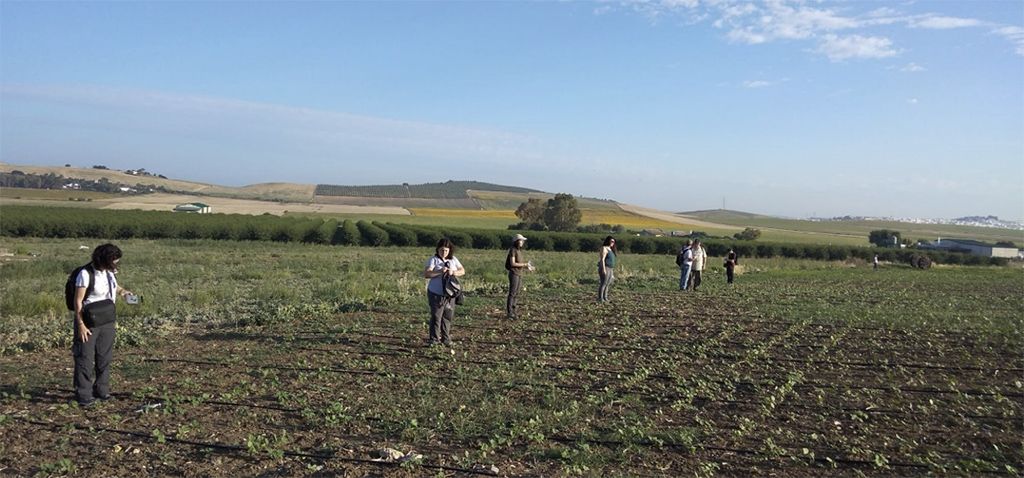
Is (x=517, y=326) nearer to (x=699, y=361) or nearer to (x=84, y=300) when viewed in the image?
(x=699, y=361)

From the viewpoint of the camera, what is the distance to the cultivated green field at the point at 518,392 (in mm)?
5742

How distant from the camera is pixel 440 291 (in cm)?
1019

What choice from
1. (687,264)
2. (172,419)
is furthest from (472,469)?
(687,264)

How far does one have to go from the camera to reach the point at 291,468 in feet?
17.8

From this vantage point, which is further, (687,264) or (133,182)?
(133,182)

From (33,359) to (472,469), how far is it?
7141 mm

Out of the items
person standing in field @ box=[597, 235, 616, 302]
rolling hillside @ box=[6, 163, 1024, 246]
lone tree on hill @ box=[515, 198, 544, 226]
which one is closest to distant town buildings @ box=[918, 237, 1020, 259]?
rolling hillside @ box=[6, 163, 1024, 246]

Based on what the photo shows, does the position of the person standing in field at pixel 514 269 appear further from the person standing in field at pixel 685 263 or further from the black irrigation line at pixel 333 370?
the person standing in field at pixel 685 263

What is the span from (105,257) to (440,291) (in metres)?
4.32

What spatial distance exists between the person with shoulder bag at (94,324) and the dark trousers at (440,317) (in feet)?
13.5

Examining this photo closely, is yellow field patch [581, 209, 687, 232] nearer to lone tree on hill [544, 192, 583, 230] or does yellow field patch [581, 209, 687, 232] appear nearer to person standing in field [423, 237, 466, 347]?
lone tree on hill [544, 192, 583, 230]

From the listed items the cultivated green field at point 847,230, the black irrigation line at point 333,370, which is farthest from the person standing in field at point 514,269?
the cultivated green field at point 847,230

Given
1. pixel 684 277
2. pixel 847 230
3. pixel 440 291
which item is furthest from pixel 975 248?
pixel 440 291

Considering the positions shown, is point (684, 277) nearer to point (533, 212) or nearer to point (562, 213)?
point (562, 213)
